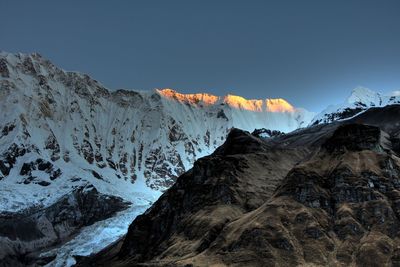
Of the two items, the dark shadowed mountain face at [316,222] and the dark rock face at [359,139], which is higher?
the dark rock face at [359,139]

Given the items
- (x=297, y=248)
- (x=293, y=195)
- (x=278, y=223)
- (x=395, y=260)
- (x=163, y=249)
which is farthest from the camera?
(x=163, y=249)

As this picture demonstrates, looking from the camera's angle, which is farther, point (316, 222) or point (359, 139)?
point (359, 139)

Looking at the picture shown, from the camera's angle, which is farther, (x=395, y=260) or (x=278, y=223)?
A: (x=278, y=223)

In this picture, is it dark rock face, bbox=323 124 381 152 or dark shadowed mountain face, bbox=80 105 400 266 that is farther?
dark rock face, bbox=323 124 381 152

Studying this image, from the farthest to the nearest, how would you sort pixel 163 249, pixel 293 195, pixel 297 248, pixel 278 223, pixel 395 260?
pixel 163 249, pixel 293 195, pixel 278 223, pixel 297 248, pixel 395 260

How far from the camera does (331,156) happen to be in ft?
643

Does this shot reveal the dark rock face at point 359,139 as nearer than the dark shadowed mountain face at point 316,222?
No

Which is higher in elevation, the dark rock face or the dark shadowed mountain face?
the dark rock face

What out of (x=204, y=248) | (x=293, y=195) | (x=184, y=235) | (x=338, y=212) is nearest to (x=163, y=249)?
(x=184, y=235)

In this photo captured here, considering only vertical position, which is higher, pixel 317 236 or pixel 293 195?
pixel 293 195

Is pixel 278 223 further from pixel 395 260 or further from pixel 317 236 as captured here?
pixel 395 260

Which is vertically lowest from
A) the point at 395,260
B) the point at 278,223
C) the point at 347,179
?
the point at 395,260

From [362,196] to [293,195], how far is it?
60.0 feet

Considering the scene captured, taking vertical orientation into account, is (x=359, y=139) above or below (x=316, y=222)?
above
